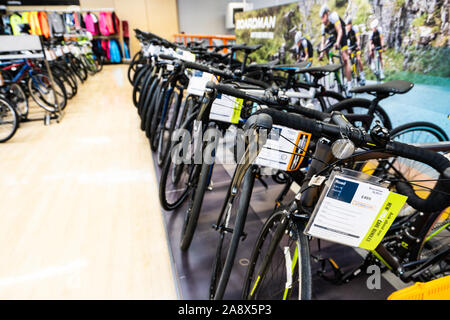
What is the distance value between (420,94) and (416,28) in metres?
0.42

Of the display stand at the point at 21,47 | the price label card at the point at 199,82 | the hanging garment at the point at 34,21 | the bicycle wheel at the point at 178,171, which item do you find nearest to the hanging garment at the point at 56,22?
the hanging garment at the point at 34,21

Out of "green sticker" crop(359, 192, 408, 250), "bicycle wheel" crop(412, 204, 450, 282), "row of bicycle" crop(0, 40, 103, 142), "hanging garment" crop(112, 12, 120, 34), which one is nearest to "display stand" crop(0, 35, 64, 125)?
"row of bicycle" crop(0, 40, 103, 142)

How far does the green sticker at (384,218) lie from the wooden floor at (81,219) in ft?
3.52

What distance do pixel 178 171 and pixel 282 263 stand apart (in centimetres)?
127

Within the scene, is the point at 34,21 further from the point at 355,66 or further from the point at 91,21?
the point at 355,66

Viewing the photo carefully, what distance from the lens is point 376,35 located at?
6.59ft

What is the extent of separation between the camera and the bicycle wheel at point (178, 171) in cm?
170

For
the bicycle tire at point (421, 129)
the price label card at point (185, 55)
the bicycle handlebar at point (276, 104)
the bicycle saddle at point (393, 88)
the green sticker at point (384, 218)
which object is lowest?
the bicycle tire at point (421, 129)

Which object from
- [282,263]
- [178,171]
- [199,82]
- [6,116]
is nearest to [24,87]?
[6,116]

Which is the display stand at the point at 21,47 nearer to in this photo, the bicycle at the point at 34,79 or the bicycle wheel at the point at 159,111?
the bicycle at the point at 34,79

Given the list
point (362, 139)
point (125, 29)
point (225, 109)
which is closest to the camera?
point (362, 139)

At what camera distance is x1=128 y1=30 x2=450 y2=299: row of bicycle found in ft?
2.02
